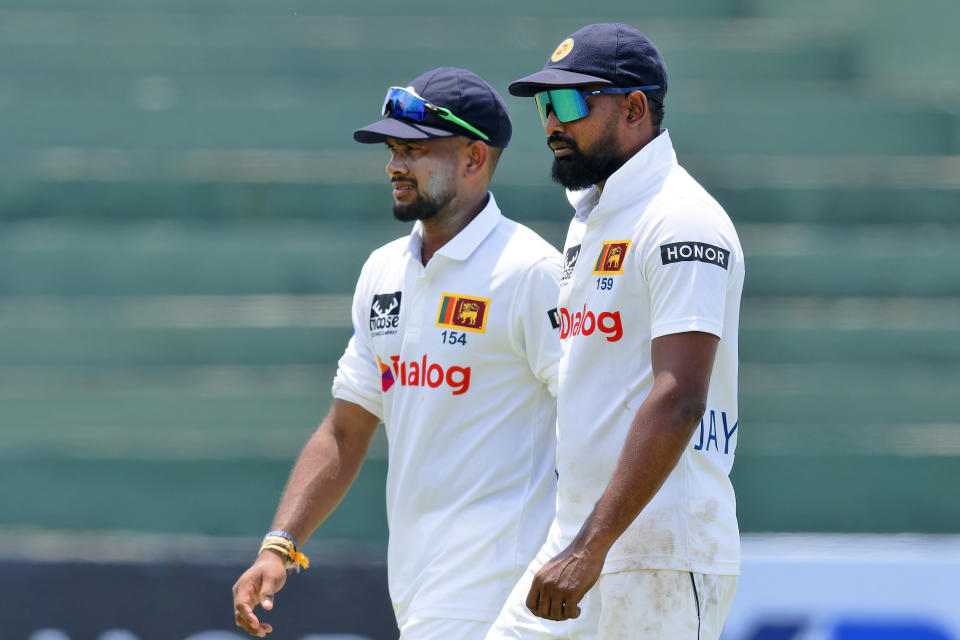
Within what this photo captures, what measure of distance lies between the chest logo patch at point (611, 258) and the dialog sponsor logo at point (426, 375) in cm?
73

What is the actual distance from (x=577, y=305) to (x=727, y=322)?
31 centimetres

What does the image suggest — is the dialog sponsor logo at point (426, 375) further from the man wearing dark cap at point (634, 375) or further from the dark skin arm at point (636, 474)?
the dark skin arm at point (636, 474)

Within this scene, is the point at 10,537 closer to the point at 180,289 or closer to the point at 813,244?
the point at 180,289

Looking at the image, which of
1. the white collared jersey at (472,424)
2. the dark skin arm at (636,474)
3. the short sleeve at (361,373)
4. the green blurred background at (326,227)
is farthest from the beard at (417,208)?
the green blurred background at (326,227)

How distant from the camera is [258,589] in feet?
10.7

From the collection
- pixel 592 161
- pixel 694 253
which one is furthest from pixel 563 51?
pixel 694 253

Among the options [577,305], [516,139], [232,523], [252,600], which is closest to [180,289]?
[232,523]

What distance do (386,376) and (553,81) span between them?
3.45 feet

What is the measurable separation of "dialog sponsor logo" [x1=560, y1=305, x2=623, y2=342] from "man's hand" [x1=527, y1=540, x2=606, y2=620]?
426mm

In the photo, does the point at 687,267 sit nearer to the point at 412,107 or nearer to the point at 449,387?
the point at 449,387

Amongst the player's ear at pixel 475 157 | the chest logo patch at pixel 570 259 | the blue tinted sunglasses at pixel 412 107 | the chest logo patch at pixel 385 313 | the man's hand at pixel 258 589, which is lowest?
the man's hand at pixel 258 589

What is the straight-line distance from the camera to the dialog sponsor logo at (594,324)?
2656 mm

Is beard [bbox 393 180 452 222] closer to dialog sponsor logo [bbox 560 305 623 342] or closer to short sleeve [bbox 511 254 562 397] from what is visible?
short sleeve [bbox 511 254 562 397]

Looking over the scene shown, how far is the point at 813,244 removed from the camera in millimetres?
8266
